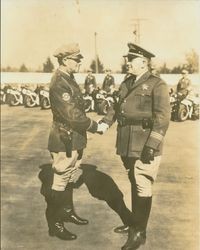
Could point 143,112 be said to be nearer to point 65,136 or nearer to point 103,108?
point 103,108

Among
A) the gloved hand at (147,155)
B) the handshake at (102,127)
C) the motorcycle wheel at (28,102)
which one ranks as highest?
the motorcycle wheel at (28,102)

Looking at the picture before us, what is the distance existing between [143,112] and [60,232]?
115 centimetres

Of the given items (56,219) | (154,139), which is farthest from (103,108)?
(56,219)

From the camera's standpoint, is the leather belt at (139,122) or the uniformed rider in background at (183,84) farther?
the uniformed rider in background at (183,84)

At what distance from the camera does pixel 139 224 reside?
169 inches

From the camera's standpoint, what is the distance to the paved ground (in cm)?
428

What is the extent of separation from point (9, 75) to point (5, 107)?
15.2 inches

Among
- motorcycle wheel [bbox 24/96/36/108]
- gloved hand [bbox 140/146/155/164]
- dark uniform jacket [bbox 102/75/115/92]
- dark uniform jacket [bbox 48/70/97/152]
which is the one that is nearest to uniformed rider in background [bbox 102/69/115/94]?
dark uniform jacket [bbox 102/75/115/92]

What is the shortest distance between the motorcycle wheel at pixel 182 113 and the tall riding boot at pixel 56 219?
1.07m

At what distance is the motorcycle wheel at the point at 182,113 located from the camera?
13.7 ft

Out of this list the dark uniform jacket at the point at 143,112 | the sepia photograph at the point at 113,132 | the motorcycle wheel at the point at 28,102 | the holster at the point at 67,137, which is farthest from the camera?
the motorcycle wheel at the point at 28,102

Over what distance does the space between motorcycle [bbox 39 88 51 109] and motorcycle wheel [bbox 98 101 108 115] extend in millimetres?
440

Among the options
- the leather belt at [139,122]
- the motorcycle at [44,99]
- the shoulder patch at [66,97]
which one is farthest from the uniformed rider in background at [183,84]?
the motorcycle at [44,99]

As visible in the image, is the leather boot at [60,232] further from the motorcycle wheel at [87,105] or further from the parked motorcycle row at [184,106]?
the parked motorcycle row at [184,106]
